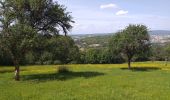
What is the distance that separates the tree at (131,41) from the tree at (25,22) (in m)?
25.0

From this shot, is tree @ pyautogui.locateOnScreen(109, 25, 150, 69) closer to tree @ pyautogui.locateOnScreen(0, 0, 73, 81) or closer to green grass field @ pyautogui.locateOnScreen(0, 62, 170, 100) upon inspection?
tree @ pyautogui.locateOnScreen(0, 0, 73, 81)

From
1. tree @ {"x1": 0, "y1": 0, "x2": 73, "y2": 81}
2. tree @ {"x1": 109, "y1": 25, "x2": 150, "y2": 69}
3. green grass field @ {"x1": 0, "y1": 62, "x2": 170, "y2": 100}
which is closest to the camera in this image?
green grass field @ {"x1": 0, "y1": 62, "x2": 170, "y2": 100}

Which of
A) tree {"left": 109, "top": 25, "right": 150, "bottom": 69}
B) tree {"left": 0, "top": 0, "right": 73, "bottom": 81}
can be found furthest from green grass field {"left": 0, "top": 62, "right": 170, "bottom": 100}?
tree {"left": 109, "top": 25, "right": 150, "bottom": 69}

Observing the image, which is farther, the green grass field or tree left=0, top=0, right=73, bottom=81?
tree left=0, top=0, right=73, bottom=81

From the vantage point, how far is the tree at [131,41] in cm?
7319

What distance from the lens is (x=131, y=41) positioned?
73125mm

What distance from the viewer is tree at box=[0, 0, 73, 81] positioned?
41.3m

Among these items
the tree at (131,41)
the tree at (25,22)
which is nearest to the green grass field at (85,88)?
the tree at (25,22)

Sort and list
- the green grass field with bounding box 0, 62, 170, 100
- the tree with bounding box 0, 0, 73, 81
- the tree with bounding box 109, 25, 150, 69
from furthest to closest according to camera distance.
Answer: the tree with bounding box 109, 25, 150, 69
the tree with bounding box 0, 0, 73, 81
the green grass field with bounding box 0, 62, 170, 100

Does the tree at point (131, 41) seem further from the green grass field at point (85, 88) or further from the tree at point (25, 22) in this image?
the green grass field at point (85, 88)

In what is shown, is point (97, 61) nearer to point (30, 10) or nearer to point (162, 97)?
point (30, 10)

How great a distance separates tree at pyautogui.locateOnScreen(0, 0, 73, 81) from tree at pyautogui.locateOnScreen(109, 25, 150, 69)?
82.0ft

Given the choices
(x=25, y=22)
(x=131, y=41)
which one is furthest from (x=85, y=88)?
(x=131, y=41)

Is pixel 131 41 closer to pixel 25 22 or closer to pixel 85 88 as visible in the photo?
pixel 25 22
